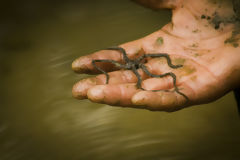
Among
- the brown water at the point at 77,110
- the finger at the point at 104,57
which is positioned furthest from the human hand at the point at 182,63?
the brown water at the point at 77,110

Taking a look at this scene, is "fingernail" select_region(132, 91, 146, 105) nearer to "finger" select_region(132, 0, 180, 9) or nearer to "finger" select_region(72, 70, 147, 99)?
"finger" select_region(72, 70, 147, 99)

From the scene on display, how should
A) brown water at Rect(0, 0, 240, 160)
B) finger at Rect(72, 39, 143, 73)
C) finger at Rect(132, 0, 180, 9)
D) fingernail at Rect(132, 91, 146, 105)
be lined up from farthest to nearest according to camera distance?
finger at Rect(132, 0, 180, 9) < brown water at Rect(0, 0, 240, 160) < finger at Rect(72, 39, 143, 73) < fingernail at Rect(132, 91, 146, 105)

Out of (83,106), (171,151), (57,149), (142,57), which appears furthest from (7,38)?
(171,151)

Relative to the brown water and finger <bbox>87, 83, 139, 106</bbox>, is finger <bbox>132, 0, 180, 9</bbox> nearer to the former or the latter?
the brown water

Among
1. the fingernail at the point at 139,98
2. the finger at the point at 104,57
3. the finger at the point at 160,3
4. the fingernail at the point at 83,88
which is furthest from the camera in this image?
the finger at the point at 160,3

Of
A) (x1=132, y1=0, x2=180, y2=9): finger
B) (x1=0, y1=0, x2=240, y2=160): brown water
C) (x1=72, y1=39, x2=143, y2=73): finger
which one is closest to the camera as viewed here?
(x1=72, y1=39, x2=143, y2=73): finger

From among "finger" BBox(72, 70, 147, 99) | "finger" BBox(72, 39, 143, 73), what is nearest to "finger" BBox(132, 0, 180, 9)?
"finger" BBox(72, 39, 143, 73)

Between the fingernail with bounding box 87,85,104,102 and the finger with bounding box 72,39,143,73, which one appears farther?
the finger with bounding box 72,39,143,73

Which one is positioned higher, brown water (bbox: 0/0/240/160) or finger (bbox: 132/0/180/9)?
finger (bbox: 132/0/180/9)

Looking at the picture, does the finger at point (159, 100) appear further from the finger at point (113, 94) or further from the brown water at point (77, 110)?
the brown water at point (77, 110)
